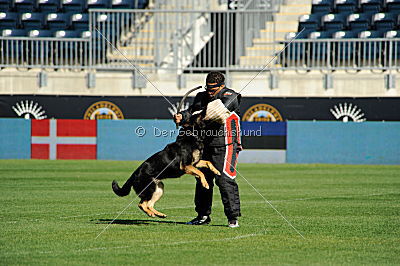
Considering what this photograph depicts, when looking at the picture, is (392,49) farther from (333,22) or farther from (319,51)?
(333,22)

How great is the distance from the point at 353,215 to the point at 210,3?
→ 16.7 metres

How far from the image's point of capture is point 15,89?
77.6 feet

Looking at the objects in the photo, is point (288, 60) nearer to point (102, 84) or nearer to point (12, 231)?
point (102, 84)

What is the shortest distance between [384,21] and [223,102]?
17.1m

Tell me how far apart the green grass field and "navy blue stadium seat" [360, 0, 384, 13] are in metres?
9.97

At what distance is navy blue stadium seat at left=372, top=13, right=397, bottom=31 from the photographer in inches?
969

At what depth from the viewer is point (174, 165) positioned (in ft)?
29.8

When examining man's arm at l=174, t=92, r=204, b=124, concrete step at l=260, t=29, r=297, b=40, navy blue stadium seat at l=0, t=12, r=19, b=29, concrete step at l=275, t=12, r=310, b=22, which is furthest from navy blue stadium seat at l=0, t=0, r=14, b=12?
man's arm at l=174, t=92, r=204, b=124

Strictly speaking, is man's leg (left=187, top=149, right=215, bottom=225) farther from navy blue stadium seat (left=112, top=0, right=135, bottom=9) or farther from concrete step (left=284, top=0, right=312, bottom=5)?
concrete step (left=284, top=0, right=312, bottom=5)

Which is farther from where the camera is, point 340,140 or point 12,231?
point 340,140

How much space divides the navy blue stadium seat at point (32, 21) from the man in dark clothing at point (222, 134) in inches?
713

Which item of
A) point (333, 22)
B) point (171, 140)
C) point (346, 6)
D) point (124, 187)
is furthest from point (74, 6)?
point (124, 187)

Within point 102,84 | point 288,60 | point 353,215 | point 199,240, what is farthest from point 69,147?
point 199,240

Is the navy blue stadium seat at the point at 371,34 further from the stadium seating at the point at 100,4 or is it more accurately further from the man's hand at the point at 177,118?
the man's hand at the point at 177,118
